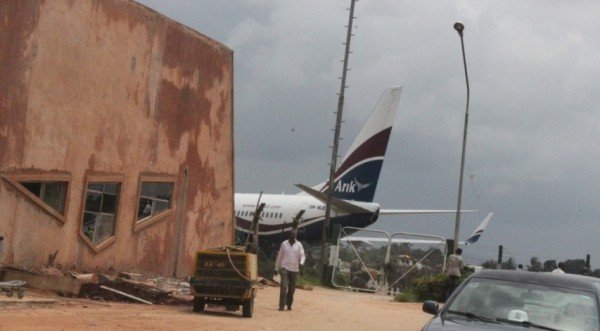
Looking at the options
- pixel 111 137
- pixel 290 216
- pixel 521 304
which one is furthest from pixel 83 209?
pixel 290 216

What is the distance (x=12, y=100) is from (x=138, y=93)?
4.47 metres

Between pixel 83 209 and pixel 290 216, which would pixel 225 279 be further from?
pixel 290 216

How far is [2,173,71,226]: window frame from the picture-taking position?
1889 centimetres

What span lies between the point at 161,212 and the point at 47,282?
21.3 feet

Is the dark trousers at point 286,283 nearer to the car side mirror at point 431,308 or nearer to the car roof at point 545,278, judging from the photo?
the car roof at point 545,278

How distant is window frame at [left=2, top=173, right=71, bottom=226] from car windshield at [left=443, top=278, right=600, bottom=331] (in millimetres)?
11316

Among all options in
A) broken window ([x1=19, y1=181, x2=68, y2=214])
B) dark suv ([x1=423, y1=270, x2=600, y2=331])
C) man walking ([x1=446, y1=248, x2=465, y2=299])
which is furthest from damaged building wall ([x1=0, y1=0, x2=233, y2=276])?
dark suv ([x1=423, y1=270, x2=600, y2=331])

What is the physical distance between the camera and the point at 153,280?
22.4 meters

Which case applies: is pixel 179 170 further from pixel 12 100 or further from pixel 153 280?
pixel 12 100

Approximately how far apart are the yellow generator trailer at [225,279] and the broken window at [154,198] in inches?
225

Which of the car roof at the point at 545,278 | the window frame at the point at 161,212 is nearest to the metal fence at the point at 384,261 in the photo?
the window frame at the point at 161,212

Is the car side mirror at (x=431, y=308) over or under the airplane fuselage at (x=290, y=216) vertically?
under

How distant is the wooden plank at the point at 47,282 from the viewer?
18250mm

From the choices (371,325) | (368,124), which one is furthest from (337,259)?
(371,325)
